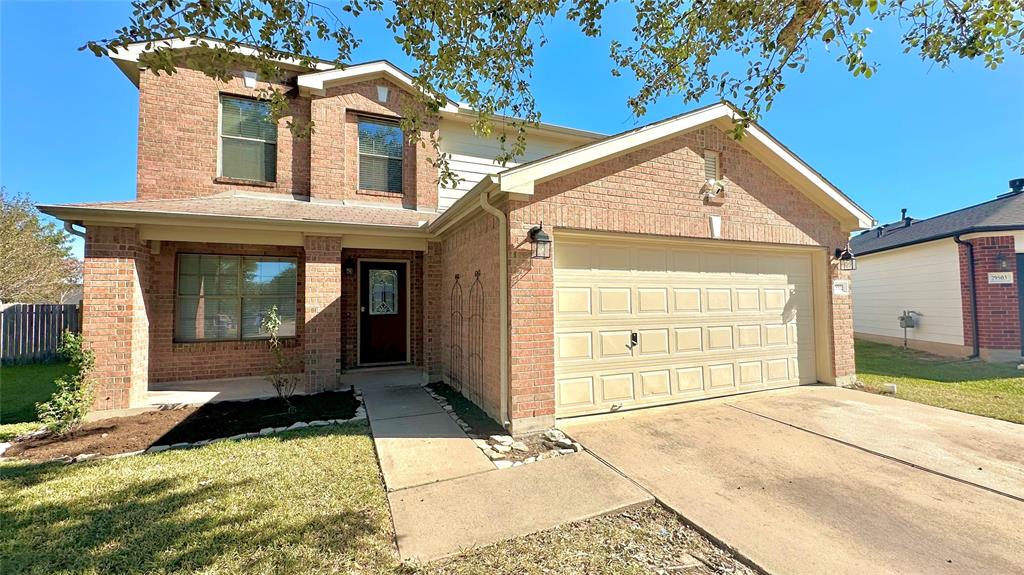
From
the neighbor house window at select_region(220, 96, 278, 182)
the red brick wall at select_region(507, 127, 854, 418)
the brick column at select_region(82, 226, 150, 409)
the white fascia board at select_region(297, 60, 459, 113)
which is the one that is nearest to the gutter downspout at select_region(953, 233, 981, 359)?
the red brick wall at select_region(507, 127, 854, 418)

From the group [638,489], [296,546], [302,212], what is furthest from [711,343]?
[302,212]

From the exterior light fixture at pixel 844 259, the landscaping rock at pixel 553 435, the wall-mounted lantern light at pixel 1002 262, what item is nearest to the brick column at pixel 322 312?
the landscaping rock at pixel 553 435

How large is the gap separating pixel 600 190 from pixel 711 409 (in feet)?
11.8

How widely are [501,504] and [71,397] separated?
604cm

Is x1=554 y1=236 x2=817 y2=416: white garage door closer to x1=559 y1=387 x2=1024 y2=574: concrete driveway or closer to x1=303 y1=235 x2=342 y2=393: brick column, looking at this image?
x1=559 y1=387 x2=1024 y2=574: concrete driveway

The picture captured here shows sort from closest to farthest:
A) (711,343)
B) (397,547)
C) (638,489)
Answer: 1. (397,547)
2. (638,489)
3. (711,343)

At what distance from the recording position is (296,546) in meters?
2.60

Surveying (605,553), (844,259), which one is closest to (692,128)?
(844,259)

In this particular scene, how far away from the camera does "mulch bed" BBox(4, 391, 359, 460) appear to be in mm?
4344

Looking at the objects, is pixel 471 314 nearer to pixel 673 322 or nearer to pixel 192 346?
pixel 673 322

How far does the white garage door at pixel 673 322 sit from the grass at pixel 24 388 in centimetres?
783

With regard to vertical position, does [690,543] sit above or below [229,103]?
below

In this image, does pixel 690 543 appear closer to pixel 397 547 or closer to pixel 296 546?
pixel 397 547

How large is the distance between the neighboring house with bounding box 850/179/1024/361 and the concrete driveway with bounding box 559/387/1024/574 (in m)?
7.15
